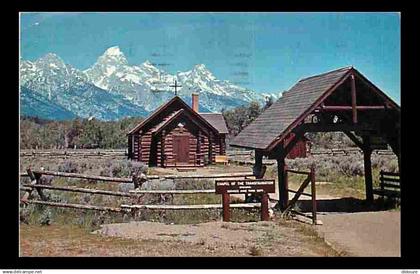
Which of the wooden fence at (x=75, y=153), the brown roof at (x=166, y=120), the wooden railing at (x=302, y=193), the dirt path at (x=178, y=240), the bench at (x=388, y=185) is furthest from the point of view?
the brown roof at (x=166, y=120)

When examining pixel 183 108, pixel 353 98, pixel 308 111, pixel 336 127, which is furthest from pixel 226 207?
pixel 353 98

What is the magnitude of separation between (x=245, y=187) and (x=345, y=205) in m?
2.08

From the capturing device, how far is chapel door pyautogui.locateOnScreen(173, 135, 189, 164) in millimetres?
9344

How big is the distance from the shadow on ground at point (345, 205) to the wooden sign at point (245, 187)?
104cm

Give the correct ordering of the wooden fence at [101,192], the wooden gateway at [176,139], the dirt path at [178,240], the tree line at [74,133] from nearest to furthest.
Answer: the dirt path at [178,240] → the tree line at [74,133] → the wooden fence at [101,192] → the wooden gateway at [176,139]

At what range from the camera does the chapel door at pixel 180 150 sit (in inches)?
368

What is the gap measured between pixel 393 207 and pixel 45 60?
213 inches

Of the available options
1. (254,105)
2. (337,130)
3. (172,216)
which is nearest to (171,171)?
(172,216)

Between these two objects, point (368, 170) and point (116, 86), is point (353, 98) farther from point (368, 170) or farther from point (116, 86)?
point (116, 86)

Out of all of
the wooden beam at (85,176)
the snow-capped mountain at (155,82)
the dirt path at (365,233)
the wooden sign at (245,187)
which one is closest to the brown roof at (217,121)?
the snow-capped mountain at (155,82)

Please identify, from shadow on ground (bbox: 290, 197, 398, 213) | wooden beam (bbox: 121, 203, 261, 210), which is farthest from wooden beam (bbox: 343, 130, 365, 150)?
wooden beam (bbox: 121, 203, 261, 210)

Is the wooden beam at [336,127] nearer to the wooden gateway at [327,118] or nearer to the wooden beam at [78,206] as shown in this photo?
the wooden gateway at [327,118]

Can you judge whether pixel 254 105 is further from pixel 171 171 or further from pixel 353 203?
pixel 353 203

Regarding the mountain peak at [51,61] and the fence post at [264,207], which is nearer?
the mountain peak at [51,61]
